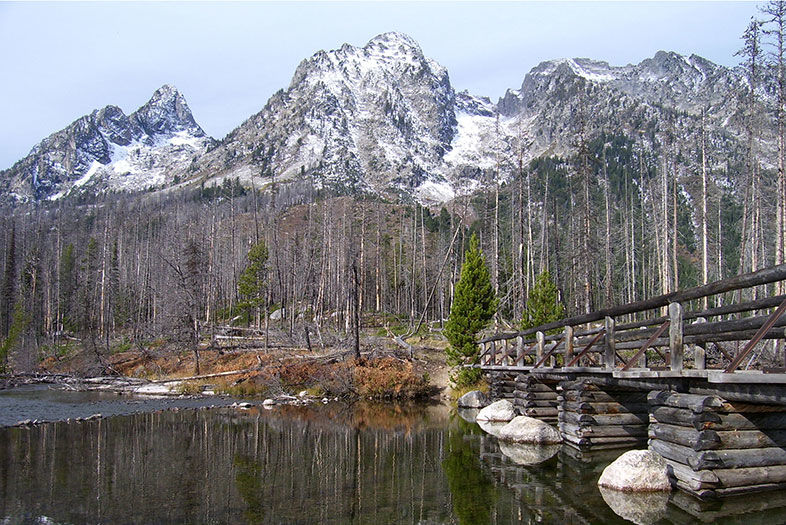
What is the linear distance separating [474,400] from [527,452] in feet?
34.4

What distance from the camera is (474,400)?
85.4ft

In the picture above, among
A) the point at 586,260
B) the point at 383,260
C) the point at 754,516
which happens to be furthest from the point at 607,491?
the point at 383,260

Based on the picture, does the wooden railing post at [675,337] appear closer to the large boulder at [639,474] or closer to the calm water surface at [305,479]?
the large boulder at [639,474]

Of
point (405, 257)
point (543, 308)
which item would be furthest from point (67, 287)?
point (543, 308)

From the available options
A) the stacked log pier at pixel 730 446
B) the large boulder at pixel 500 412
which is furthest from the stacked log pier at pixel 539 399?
the stacked log pier at pixel 730 446

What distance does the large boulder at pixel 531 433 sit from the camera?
655 inches

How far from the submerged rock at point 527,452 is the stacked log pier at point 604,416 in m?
0.76

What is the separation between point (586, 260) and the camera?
32.4 metres

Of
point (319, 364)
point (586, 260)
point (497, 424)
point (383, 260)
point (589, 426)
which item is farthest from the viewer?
point (383, 260)

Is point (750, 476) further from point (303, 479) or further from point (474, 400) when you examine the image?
point (474, 400)

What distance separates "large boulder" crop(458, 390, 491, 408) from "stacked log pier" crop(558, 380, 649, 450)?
33.5ft

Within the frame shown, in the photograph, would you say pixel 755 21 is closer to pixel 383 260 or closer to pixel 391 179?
pixel 383 260

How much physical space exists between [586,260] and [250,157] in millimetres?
180782

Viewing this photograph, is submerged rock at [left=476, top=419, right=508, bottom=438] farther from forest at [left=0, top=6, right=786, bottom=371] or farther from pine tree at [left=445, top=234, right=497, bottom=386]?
forest at [left=0, top=6, right=786, bottom=371]
